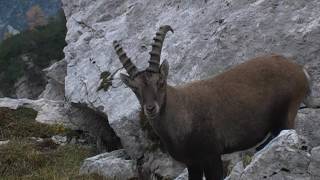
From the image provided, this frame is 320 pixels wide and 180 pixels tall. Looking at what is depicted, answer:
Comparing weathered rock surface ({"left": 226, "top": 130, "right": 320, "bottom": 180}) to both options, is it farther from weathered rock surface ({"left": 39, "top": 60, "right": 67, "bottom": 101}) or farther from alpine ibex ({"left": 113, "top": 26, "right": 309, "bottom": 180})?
weathered rock surface ({"left": 39, "top": 60, "right": 67, "bottom": 101})

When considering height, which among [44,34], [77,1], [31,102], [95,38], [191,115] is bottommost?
[191,115]

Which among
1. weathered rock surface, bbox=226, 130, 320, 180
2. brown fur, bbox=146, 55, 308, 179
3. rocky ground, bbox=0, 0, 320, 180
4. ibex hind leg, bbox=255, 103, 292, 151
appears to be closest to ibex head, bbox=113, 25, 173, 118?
brown fur, bbox=146, 55, 308, 179

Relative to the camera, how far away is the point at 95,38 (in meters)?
18.9

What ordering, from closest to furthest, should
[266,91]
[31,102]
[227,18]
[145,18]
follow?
[266,91] → [227,18] → [145,18] → [31,102]

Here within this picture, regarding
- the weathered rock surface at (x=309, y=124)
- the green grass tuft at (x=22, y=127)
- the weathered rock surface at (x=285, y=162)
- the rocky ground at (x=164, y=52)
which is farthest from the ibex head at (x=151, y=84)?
the green grass tuft at (x=22, y=127)

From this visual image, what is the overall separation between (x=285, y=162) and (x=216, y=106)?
3.53 metres

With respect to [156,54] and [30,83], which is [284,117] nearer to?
[156,54]

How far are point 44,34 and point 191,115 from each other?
4004cm

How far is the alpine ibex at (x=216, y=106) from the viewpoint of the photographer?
36.0 ft

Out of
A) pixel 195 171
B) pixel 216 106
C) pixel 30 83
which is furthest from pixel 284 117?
pixel 30 83

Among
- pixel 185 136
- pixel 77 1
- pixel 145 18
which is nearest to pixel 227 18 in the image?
pixel 145 18

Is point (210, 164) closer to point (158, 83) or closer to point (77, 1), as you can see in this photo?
point (158, 83)

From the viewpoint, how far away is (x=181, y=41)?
16.3 m

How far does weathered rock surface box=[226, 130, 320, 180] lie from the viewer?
25.9ft
